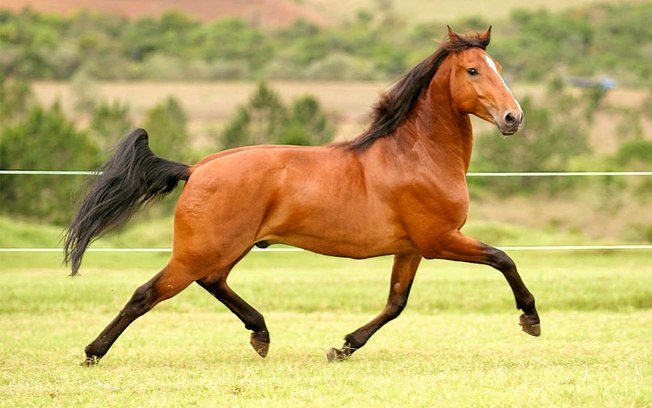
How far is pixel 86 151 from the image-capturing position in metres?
24.2

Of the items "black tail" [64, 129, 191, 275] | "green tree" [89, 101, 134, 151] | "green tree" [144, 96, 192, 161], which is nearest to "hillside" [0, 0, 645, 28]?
"green tree" [89, 101, 134, 151]

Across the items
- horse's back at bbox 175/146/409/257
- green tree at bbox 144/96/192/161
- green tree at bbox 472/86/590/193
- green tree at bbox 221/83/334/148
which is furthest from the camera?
green tree at bbox 221/83/334/148

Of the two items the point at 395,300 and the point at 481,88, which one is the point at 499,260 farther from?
the point at 481,88

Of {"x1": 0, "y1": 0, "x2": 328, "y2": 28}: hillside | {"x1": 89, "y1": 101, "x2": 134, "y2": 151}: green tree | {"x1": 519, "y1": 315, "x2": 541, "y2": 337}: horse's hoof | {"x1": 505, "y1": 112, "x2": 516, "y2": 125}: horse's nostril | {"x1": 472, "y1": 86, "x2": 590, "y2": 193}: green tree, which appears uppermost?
{"x1": 505, "y1": 112, "x2": 516, "y2": 125}: horse's nostril

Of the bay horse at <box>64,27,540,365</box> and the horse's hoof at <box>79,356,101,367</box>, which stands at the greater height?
the bay horse at <box>64,27,540,365</box>

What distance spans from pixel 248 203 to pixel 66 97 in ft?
182

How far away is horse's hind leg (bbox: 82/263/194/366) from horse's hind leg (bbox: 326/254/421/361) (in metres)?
1.29

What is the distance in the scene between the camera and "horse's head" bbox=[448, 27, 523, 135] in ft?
22.5

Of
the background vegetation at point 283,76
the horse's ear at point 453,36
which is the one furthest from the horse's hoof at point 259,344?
the horse's ear at point 453,36

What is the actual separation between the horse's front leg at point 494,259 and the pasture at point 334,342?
1.04 ft

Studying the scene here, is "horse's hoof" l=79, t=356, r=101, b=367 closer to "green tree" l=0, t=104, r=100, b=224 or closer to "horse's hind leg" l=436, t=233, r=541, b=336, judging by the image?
"horse's hind leg" l=436, t=233, r=541, b=336

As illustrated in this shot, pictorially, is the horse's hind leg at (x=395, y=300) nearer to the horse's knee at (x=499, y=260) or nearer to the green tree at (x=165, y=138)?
the horse's knee at (x=499, y=260)

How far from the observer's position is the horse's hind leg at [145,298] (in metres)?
6.98

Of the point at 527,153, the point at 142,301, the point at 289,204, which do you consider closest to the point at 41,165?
the point at 527,153
